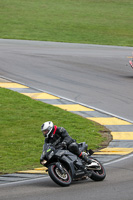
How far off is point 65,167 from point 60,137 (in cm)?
77

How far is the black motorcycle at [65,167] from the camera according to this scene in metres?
11.9

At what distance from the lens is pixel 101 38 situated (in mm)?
51656

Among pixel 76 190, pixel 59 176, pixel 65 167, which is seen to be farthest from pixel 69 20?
pixel 76 190

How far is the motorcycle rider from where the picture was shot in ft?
40.0

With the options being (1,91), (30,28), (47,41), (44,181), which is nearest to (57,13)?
(30,28)

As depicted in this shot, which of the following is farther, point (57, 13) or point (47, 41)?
point (57, 13)

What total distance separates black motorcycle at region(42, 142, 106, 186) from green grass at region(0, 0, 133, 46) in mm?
36229

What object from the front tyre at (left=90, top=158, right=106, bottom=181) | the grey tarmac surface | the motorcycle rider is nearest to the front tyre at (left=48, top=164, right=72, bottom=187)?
the grey tarmac surface

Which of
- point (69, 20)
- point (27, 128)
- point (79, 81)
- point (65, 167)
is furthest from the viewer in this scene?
point (69, 20)

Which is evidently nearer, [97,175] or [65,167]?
[65,167]

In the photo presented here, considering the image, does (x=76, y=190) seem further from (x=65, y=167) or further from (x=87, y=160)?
(x=87, y=160)

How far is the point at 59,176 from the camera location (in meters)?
11.8

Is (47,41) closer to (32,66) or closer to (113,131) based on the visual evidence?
(32,66)

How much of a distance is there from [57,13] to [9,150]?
178 ft
